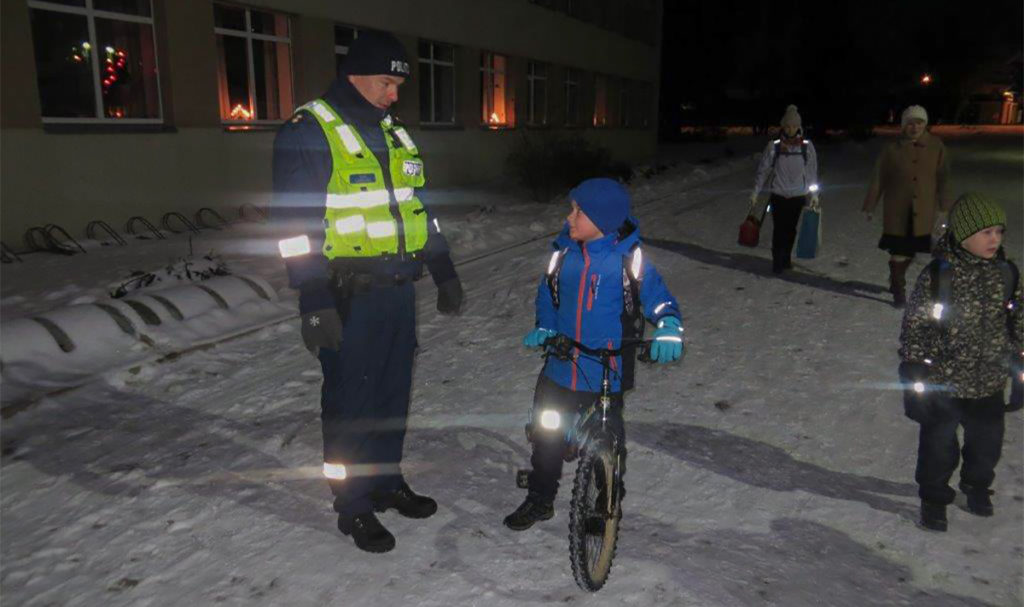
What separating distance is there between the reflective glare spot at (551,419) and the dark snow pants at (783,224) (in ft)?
18.9

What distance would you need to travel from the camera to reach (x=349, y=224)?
3135 mm

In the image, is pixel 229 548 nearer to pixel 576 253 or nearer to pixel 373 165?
pixel 373 165

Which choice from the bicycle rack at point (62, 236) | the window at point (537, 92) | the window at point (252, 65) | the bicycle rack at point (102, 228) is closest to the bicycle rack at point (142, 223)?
the bicycle rack at point (102, 228)

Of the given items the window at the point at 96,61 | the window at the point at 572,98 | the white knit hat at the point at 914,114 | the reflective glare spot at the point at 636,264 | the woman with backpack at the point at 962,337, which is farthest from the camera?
the window at the point at 572,98

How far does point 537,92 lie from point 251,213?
12954 mm

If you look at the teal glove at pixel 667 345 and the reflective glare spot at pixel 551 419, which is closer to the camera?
the teal glove at pixel 667 345

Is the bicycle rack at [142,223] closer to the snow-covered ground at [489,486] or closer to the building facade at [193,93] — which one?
the building facade at [193,93]

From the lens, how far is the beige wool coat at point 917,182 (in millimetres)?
6859

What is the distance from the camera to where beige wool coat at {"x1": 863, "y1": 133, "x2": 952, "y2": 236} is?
686 centimetres

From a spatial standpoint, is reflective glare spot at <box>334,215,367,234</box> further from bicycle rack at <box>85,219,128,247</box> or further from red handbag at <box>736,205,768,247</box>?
bicycle rack at <box>85,219,128,247</box>

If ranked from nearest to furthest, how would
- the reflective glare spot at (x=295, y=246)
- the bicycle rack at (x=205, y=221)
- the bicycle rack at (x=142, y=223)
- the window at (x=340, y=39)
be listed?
the reflective glare spot at (x=295, y=246), the bicycle rack at (x=142, y=223), the bicycle rack at (x=205, y=221), the window at (x=340, y=39)

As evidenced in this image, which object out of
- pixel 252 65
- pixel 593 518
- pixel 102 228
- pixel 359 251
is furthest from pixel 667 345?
pixel 252 65

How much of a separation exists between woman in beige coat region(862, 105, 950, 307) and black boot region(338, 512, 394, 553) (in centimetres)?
576

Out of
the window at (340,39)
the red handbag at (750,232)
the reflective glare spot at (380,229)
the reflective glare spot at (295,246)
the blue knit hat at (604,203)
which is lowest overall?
the red handbag at (750,232)
